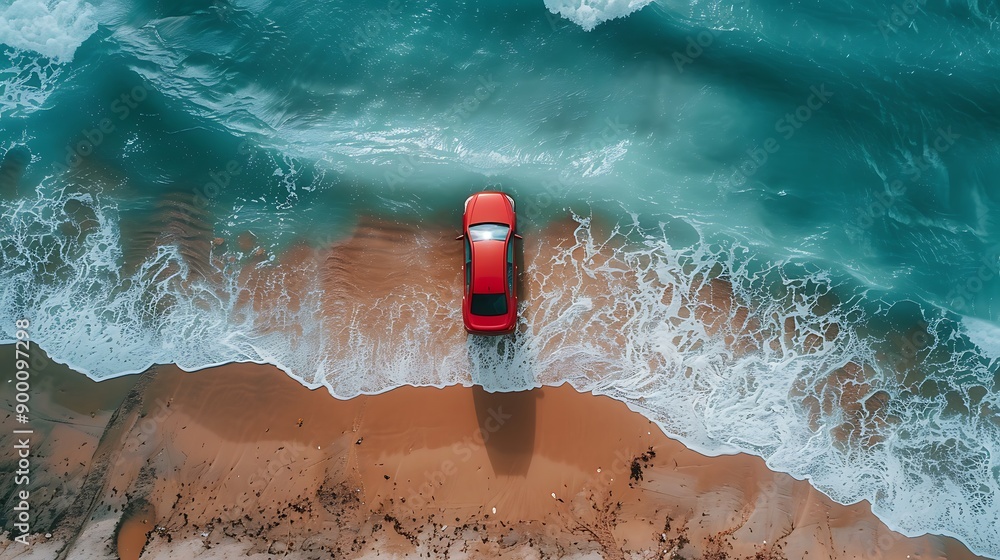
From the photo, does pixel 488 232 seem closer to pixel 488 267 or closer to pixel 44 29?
pixel 488 267

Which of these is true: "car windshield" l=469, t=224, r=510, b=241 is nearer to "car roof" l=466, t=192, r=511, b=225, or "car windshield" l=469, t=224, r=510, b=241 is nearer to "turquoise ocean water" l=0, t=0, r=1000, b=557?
"car roof" l=466, t=192, r=511, b=225

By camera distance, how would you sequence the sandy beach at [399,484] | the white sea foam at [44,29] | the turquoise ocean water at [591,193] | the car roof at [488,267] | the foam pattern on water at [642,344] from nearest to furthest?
1. the sandy beach at [399,484]
2. the car roof at [488,267]
3. the foam pattern on water at [642,344]
4. the turquoise ocean water at [591,193]
5. the white sea foam at [44,29]

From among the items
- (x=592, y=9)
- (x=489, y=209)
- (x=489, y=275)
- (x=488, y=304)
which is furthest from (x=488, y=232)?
(x=592, y=9)

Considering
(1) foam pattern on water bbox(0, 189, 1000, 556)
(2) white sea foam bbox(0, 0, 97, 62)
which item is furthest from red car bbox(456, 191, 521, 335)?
(2) white sea foam bbox(0, 0, 97, 62)

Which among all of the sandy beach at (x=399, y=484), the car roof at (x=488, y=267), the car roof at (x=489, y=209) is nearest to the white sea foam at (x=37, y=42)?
the sandy beach at (x=399, y=484)

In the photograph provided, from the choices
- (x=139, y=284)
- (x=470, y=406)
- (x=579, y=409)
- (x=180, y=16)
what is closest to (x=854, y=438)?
(x=579, y=409)

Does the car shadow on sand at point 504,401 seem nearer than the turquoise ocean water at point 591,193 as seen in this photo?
Yes

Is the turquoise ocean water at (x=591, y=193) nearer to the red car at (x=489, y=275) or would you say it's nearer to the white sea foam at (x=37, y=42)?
the white sea foam at (x=37, y=42)
